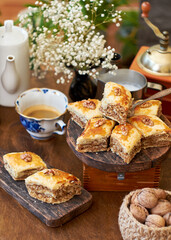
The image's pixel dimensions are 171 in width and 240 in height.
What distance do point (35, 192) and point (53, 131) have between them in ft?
1.38

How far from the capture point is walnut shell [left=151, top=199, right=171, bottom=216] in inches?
51.3

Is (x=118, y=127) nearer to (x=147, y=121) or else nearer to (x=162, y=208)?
(x=147, y=121)

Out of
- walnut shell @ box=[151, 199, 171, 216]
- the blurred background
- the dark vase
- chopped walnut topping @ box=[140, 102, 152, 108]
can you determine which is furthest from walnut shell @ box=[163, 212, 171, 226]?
the blurred background

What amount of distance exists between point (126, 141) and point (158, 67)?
65 cm

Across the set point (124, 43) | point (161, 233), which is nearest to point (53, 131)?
point (161, 233)

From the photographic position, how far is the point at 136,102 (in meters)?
1.69

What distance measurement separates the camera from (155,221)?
1269 millimetres

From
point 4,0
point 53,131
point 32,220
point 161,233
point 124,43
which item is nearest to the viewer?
point 161,233

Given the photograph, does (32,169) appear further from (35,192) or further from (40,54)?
(40,54)

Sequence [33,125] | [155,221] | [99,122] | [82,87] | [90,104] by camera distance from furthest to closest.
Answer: [82,87]
[33,125]
[90,104]
[99,122]
[155,221]

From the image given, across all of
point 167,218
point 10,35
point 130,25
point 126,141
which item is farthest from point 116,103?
point 130,25

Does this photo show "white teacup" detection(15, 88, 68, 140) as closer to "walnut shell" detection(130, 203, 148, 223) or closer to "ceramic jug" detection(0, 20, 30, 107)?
"ceramic jug" detection(0, 20, 30, 107)

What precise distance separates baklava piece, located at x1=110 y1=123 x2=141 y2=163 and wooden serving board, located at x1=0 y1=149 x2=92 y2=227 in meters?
0.22

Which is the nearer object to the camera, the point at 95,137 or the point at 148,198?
the point at 148,198
